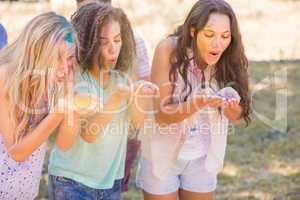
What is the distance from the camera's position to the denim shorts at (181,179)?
272 centimetres

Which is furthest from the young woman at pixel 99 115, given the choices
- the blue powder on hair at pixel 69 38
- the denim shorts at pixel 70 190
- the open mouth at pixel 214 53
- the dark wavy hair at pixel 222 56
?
the open mouth at pixel 214 53

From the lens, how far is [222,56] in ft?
8.89

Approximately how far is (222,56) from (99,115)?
644 millimetres

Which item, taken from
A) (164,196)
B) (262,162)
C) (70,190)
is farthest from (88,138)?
(262,162)

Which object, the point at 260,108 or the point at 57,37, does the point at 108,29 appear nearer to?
the point at 57,37

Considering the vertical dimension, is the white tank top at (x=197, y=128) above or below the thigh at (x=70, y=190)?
above

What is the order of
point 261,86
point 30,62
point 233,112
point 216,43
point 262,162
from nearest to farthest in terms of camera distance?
point 30,62
point 216,43
point 233,112
point 262,162
point 261,86

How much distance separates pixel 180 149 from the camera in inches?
106

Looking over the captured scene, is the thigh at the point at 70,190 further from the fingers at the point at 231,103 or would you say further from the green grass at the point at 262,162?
the green grass at the point at 262,162

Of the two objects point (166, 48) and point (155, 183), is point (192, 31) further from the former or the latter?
point (155, 183)

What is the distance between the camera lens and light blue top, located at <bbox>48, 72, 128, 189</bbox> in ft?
8.01

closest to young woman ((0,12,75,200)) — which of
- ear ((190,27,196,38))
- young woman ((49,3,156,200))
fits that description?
young woman ((49,3,156,200))

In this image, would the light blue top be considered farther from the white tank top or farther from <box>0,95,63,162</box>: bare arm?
the white tank top

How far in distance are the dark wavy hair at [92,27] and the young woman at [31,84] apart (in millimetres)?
143
